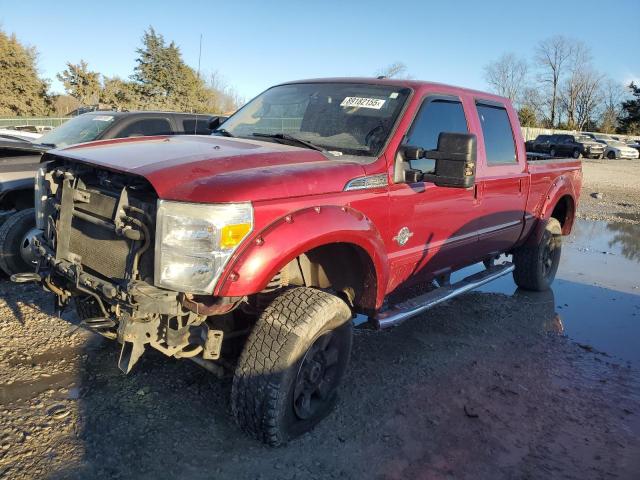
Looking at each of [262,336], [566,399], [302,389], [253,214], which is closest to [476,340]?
[566,399]

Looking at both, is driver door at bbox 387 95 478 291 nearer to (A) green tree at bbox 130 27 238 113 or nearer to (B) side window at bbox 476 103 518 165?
(B) side window at bbox 476 103 518 165

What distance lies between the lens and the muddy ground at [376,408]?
9.27ft

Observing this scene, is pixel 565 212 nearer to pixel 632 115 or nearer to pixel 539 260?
pixel 539 260

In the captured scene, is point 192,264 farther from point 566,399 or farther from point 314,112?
point 566,399

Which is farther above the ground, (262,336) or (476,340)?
(262,336)

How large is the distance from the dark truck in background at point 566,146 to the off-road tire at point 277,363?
35.2m

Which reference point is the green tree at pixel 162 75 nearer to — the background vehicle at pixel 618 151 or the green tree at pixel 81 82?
the green tree at pixel 81 82

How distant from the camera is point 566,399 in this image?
3.74 metres

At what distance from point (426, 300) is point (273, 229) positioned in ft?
5.93

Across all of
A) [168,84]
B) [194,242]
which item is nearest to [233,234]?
[194,242]

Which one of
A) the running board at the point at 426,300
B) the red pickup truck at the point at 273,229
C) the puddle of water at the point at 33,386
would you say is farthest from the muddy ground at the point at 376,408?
the running board at the point at 426,300

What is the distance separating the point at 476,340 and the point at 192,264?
3.10m

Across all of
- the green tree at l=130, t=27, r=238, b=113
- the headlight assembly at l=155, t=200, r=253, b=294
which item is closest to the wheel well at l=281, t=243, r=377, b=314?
the headlight assembly at l=155, t=200, r=253, b=294

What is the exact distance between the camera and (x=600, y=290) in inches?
247
